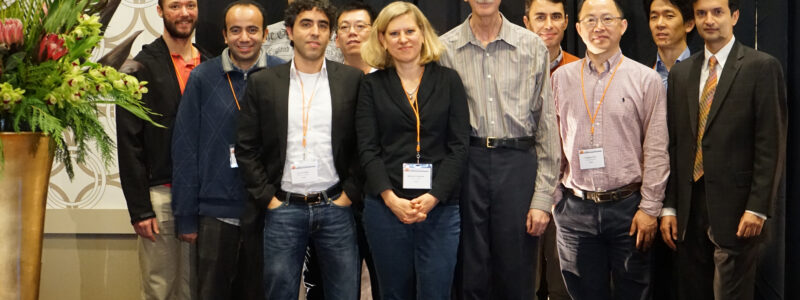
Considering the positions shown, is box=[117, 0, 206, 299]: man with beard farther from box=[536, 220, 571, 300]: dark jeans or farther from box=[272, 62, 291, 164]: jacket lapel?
box=[536, 220, 571, 300]: dark jeans

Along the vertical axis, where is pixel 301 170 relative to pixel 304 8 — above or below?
below

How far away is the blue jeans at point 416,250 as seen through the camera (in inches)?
102

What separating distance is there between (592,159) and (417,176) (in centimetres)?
78

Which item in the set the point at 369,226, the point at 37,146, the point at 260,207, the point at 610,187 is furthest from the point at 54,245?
the point at 610,187

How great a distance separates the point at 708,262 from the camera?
2.87 m

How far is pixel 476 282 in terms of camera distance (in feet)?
8.76

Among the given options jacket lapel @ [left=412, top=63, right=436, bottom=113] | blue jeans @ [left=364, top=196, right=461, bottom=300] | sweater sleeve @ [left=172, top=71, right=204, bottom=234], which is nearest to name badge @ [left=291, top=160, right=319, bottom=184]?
blue jeans @ [left=364, top=196, right=461, bottom=300]

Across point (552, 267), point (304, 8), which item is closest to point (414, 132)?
point (304, 8)

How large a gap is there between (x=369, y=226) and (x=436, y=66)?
2.22ft

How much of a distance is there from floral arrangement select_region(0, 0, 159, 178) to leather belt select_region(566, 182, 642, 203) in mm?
1789

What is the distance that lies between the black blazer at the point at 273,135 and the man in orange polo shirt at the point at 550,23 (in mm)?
1268

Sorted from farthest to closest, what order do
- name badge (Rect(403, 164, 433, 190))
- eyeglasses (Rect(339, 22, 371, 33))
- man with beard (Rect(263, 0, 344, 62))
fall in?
1. man with beard (Rect(263, 0, 344, 62))
2. eyeglasses (Rect(339, 22, 371, 33))
3. name badge (Rect(403, 164, 433, 190))

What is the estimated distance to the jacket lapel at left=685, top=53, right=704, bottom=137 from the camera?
9.23 feet

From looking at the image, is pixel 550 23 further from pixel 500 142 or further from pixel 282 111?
pixel 282 111
